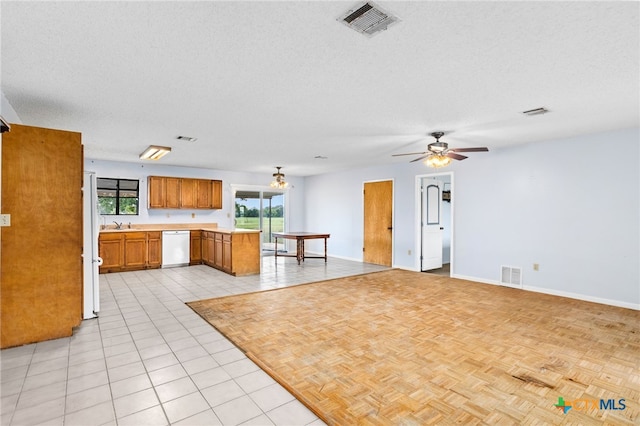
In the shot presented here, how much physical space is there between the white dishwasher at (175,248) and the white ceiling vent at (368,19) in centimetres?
Result: 640

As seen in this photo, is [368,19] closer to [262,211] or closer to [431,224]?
[431,224]

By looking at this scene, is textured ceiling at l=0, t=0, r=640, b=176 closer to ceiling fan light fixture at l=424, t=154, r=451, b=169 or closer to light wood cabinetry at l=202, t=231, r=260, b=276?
ceiling fan light fixture at l=424, t=154, r=451, b=169

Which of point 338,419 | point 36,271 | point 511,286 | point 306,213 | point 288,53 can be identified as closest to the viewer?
point 338,419

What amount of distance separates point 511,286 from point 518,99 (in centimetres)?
349

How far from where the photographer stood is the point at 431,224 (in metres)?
7.07

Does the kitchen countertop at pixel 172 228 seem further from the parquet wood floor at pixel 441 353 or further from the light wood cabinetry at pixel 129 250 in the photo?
the parquet wood floor at pixel 441 353

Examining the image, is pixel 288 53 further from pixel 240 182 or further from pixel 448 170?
pixel 240 182

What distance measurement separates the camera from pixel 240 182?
8.77 m

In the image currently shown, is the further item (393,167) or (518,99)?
(393,167)

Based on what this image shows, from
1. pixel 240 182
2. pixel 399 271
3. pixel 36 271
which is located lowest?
pixel 399 271

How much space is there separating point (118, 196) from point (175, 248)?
67.8 inches

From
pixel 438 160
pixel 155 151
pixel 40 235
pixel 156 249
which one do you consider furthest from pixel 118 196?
pixel 438 160

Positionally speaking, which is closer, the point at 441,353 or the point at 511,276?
the point at 441,353

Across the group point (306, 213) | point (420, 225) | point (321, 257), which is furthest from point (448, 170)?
point (306, 213)
